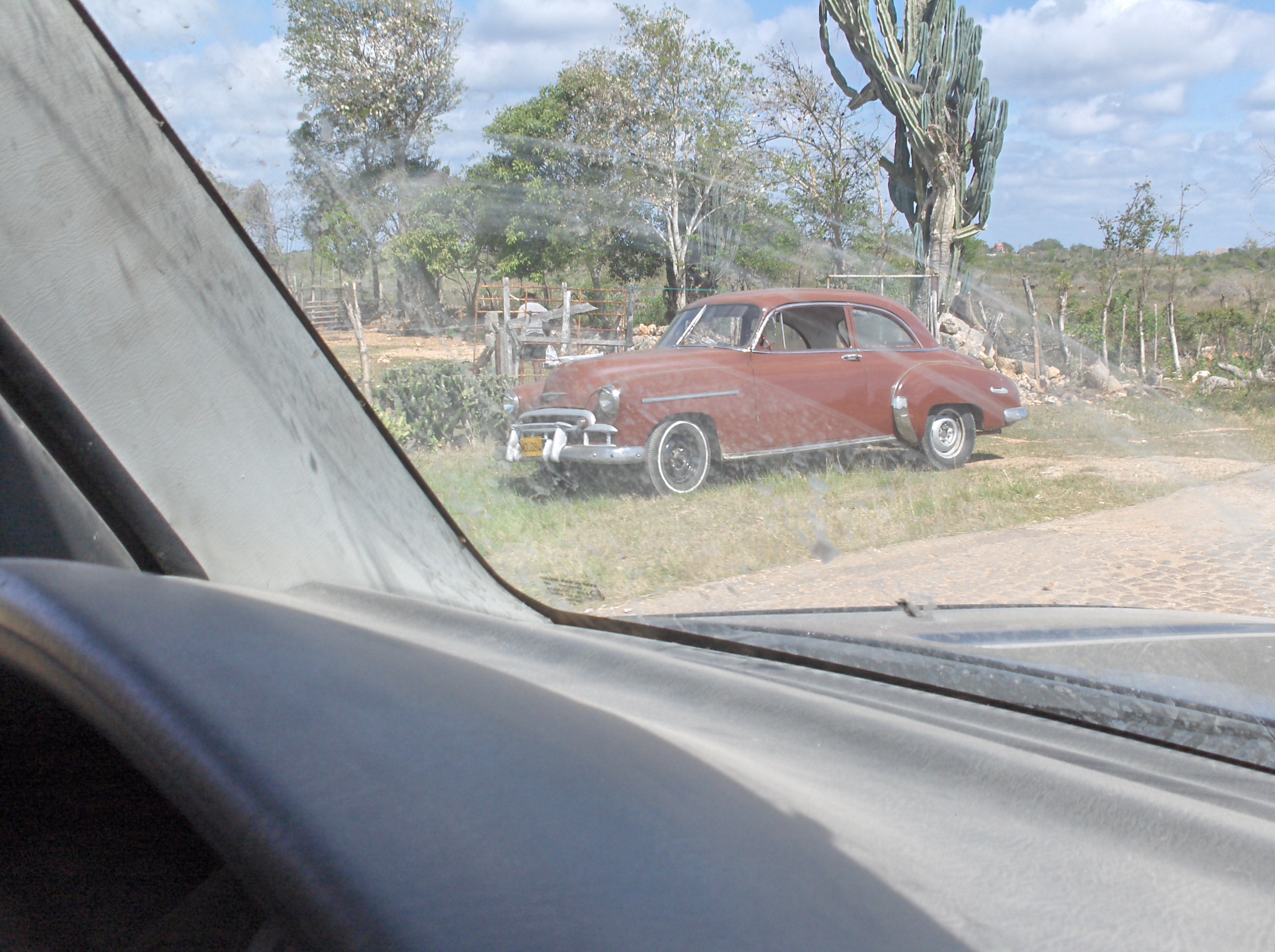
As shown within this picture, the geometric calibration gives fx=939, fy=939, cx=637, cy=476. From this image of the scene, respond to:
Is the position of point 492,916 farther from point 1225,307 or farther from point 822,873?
point 1225,307

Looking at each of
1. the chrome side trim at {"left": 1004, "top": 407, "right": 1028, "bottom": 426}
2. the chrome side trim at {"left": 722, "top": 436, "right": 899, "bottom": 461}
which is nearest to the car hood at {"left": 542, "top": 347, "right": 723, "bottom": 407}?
the chrome side trim at {"left": 722, "top": 436, "right": 899, "bottom": 461}

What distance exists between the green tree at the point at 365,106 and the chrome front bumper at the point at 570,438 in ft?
1.35

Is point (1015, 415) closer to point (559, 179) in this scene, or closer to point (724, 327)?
point (724, 327)

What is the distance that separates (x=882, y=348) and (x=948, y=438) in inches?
9.7

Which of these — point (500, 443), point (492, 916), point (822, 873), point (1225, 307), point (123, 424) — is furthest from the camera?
point (500, 443)

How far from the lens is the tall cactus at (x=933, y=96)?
1503 millimetres

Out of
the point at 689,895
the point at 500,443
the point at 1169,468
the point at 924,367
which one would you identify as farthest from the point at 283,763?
the point at 1169,468

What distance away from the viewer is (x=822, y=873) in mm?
784

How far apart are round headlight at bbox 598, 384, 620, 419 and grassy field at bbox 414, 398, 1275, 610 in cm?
17

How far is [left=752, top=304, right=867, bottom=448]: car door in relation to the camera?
1.80 metres

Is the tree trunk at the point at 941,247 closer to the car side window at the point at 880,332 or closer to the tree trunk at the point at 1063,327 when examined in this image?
the car side window at the point at 880,332

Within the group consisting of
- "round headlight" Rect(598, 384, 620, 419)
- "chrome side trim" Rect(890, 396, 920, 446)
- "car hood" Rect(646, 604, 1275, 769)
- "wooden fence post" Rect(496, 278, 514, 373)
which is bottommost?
"car hood" Rect(646, 604, 1275, 769)

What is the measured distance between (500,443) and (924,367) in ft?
2.69

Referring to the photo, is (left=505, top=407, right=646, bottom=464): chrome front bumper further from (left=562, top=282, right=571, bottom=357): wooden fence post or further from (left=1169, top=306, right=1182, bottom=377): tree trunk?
(left=1169, top=306, right=1182, bottom=377): tree trunk
